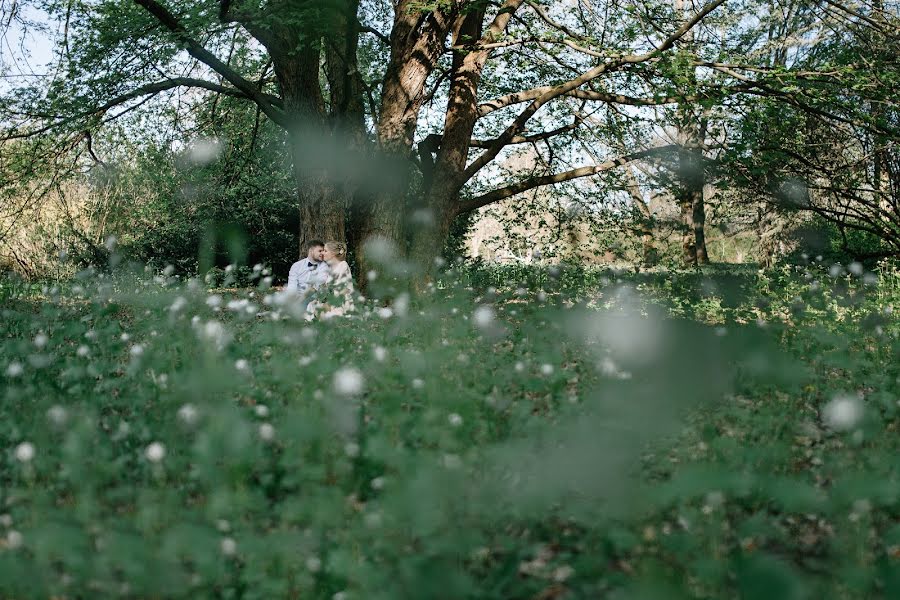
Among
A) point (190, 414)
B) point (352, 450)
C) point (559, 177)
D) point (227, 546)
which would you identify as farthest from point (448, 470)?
point (559, 177)

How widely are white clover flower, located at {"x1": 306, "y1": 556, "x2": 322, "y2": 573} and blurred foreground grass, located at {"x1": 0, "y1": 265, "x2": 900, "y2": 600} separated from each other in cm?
2

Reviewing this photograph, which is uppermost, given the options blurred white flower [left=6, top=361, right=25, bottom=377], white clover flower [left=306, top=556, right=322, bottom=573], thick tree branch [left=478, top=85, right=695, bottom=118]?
thick tree branch [left=478, top=85, right=695, bottom=118]

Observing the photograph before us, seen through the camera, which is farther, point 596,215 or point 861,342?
point 596,215

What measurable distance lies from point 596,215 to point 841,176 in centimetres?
387

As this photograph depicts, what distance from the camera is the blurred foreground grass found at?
2.65m

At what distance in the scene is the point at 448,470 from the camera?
3.06 m

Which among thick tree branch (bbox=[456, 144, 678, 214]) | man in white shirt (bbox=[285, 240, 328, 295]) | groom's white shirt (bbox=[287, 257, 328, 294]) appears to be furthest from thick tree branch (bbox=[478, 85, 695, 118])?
groom's white shirt (bbox=[287, 257, 328, 294])

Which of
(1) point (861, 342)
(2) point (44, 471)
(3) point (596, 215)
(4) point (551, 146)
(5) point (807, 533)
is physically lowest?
(5) point (807, 533)

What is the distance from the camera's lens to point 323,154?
9859 millimetres

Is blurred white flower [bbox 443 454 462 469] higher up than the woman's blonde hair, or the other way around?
the woman's blonde hair

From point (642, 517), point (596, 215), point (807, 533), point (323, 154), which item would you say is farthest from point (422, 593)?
point (596, 215)

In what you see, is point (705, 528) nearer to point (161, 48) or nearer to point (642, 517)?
point (642, 517)

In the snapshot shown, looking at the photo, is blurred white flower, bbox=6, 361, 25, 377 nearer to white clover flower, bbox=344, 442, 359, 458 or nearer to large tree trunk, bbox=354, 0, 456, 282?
white clover flower, bbox=344, 442, 359, 458

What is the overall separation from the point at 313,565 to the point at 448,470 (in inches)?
25.8
